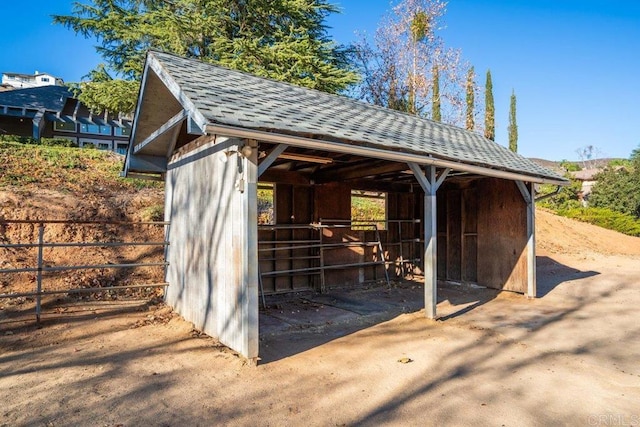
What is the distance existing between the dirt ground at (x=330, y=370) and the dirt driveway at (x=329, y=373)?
15 millimetres

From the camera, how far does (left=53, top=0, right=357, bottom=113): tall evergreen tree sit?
14.1 meters

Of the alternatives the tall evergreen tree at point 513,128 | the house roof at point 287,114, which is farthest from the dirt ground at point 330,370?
the tall evergreen tree at point 513,128

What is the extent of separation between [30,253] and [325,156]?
607cm

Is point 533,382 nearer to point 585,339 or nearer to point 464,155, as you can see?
point 585,339

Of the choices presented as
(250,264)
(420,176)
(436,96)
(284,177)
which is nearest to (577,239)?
(436,96)

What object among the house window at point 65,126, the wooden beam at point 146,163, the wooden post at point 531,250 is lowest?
the wooden post at point 531,250

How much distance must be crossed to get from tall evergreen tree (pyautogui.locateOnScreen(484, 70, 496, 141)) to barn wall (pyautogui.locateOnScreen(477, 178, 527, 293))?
47.9ft

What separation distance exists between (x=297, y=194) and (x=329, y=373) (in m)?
4.77

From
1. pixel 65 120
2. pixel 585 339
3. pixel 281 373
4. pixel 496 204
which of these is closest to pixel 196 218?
pixel 281 373

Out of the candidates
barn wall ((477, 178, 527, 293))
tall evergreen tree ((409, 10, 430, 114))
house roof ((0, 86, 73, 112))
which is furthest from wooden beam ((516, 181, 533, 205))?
house roof ((0, 86, 73, 112))

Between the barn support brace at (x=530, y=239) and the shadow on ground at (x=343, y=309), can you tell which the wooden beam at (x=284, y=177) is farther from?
the barn support brace at (x=530, y=239)

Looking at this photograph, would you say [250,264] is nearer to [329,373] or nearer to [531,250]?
[329,373]

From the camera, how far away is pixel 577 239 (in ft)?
62.6

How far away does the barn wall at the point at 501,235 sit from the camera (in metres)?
8.30
